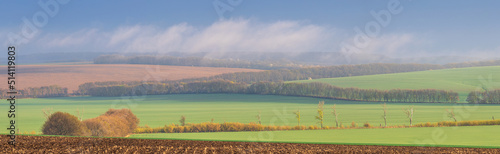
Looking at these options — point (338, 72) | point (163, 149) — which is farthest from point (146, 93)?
point (163, 149)

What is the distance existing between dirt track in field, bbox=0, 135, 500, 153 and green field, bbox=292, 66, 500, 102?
298 ft

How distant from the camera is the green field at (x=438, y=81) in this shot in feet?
387

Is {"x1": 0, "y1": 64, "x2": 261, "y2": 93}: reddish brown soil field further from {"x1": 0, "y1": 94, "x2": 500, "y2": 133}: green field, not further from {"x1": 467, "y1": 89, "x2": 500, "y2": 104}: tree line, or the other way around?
{"x1": 467, "y1": 89, "x2": 500, "y2": 104}: tree line

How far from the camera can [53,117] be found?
38812 millimetres

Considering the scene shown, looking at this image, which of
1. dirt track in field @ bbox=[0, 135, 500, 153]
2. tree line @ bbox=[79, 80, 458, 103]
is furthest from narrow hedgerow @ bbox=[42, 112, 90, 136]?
tree line @ bbox=[79, 80, 458, 103]

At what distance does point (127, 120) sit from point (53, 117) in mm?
16390

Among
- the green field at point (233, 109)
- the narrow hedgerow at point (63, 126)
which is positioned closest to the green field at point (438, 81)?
the green field at point (233, 109)

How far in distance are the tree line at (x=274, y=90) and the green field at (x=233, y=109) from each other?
192 inches

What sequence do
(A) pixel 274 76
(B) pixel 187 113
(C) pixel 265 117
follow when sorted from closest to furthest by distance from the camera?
(C) pixel 265 117
(B) pixel 187 113
(A) pixel 274 76

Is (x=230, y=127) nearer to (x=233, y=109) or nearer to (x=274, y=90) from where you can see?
(x=233, y=109)

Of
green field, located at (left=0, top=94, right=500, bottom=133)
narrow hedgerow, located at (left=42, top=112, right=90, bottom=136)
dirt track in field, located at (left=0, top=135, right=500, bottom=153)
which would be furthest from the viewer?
green field, located at (left=0, top=94, right=500, bottom=133)

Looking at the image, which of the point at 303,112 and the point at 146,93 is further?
the point at 146,93

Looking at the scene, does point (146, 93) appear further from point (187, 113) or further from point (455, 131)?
point (455, 131)

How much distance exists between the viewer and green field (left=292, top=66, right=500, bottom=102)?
118m
